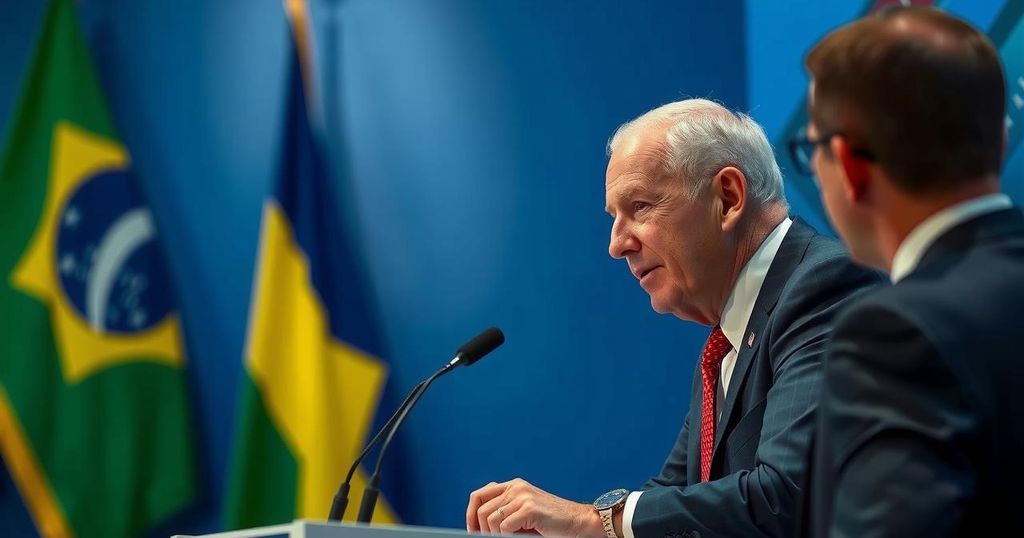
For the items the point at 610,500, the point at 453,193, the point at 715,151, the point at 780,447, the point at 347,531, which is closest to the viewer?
the point at 347,531

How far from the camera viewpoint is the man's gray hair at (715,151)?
2416mm

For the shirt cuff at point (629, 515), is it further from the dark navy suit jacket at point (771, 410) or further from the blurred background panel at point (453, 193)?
the blurred background panel at point (453, 193)

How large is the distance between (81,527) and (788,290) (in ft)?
10.0

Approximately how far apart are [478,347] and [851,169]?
4.02 ft

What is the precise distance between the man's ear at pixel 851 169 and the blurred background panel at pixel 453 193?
88.1 inches

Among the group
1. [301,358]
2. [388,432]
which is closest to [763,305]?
[388,432]

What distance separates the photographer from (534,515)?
2051mm

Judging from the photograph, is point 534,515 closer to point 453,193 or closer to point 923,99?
point 923,99

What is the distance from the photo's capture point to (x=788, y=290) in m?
2.21

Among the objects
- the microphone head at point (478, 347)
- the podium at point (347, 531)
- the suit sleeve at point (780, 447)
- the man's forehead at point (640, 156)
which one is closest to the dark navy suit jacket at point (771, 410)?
the suit sleeve at point (780, 447)

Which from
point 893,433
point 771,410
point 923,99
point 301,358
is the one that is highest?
point 923,99

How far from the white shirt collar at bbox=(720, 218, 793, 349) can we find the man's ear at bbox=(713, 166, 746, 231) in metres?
0.08

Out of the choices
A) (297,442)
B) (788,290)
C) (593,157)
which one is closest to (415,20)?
(593,157)

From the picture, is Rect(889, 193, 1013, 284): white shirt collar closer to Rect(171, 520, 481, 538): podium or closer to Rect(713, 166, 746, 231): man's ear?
Rect(171, 520, 481, 538): podium
